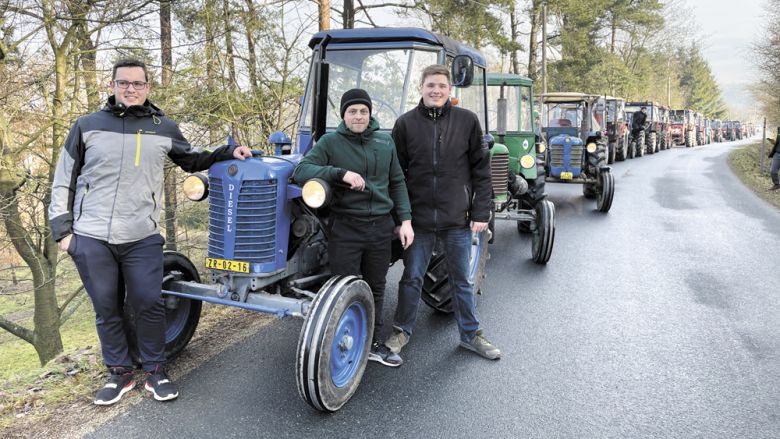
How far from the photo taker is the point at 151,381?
3.38 meters

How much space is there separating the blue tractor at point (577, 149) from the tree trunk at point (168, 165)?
286 inches

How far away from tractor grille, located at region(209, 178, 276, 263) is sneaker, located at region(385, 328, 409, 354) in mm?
1185

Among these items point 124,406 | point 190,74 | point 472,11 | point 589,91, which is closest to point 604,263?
point 124,406

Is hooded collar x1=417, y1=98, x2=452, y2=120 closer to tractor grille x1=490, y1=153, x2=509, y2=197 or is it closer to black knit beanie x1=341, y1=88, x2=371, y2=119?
black knit beanie x1=341, y1=88, x2=371, y2=119

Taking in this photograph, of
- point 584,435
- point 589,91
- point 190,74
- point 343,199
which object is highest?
point 589,91

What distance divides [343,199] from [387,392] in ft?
4.08

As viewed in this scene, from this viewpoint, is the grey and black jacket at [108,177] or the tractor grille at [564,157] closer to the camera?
the grey and black jacket at [108,177]

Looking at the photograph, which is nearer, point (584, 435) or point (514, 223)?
point (584, 435)

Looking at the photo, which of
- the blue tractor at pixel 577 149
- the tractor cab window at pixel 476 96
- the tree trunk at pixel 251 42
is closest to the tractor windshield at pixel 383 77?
the tractor cab window at pixel 476 96

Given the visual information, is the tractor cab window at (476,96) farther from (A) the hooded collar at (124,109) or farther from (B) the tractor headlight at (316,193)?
(A) the hooded collar at (124,109)

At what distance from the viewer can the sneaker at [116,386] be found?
3260 mm

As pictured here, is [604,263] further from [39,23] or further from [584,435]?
[39,23]

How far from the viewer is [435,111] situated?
372 centimetres

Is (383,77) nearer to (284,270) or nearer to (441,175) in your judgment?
(441,175)
